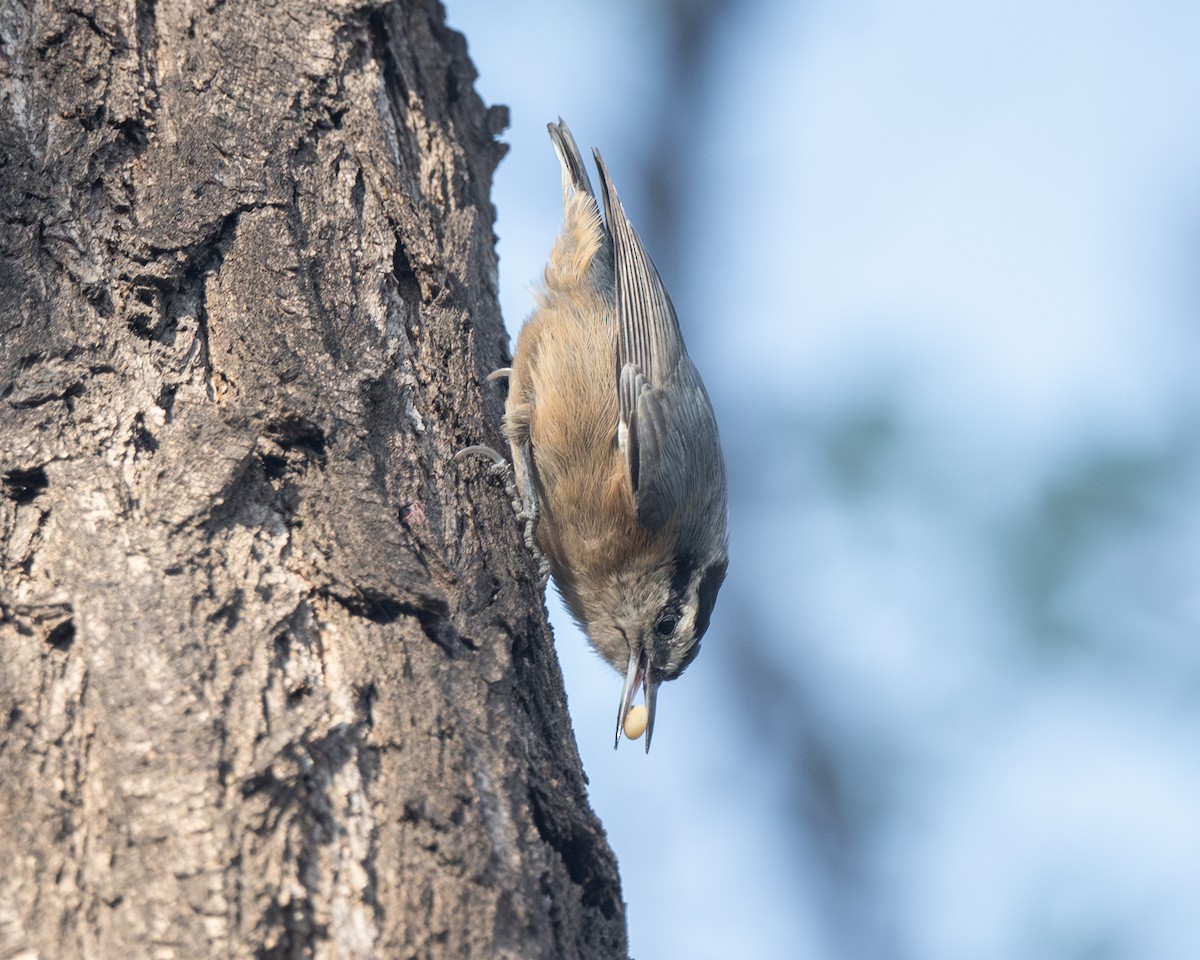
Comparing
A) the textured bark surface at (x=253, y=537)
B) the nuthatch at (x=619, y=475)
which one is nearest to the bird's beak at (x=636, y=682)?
the nuthatch at (x=619, y=475)

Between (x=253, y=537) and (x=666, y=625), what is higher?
(x=666, y=625)

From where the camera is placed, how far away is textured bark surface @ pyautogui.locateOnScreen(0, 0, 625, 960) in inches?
64.9

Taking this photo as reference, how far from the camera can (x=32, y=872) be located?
1596mm

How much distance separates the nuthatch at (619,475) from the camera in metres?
3.97

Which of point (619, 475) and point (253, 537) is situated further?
point (619, 475)

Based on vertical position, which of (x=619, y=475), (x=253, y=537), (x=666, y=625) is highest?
(x=619, y=475)

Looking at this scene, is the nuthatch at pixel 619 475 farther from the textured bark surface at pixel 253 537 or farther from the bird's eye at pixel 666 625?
the textured bark surface at pixel 253 537

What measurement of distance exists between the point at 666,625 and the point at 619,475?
0.56 m

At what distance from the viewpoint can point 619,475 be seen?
402 centimetres

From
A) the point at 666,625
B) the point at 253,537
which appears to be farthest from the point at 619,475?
the point at 253,537

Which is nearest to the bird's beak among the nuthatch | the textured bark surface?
the nuthatch

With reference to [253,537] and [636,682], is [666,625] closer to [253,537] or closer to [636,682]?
[636,682]

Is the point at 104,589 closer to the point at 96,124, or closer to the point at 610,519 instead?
the point at 96,124

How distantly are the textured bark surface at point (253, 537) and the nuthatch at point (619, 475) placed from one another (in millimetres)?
799
